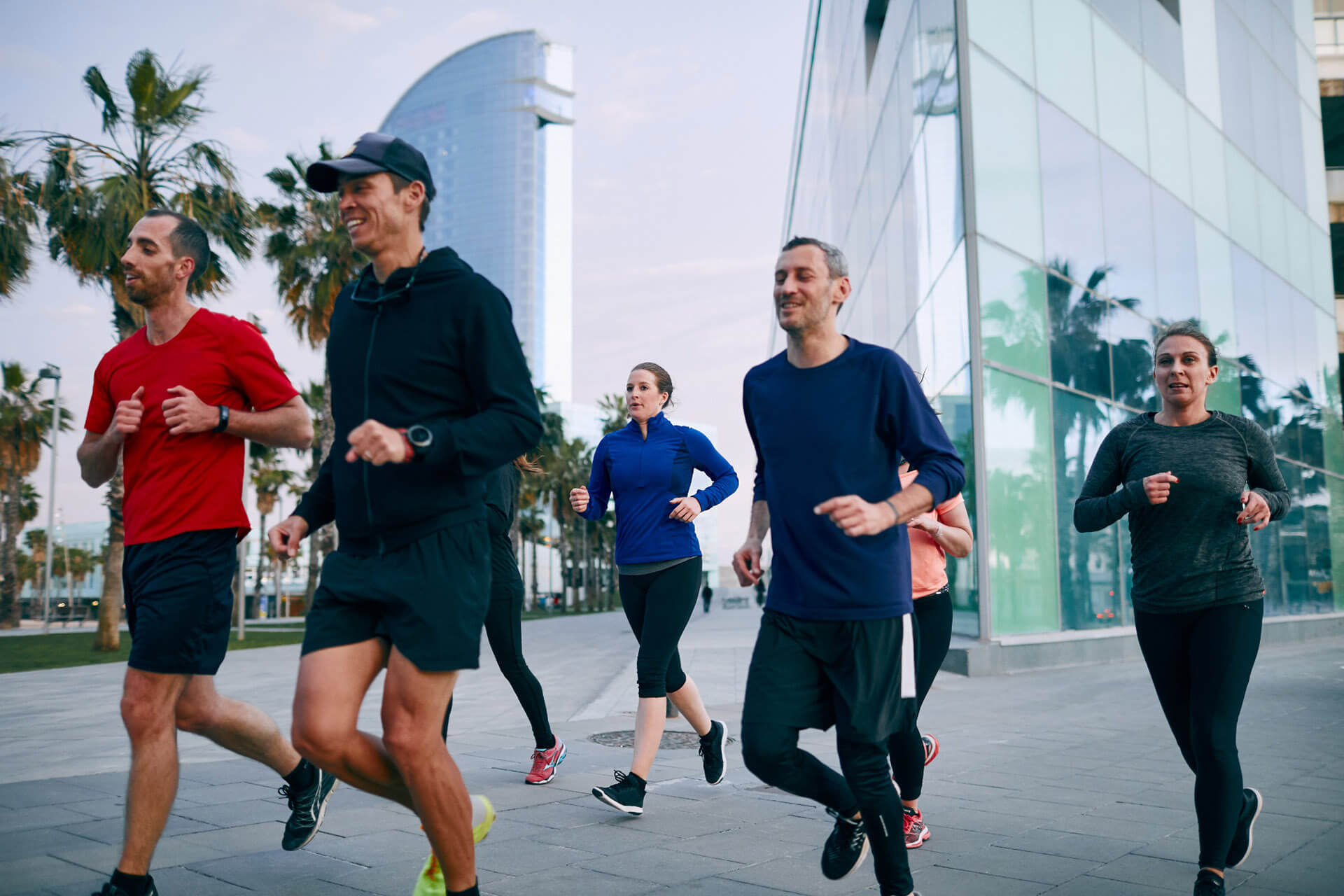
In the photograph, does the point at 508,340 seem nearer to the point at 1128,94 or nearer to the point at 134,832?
the point at 134,832

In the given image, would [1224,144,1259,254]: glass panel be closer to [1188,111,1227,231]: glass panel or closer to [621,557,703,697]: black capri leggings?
[1188,111,1227,231]: glass panel

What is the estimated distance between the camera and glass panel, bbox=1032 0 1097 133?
1469cm

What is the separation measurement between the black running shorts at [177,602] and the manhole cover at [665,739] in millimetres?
3782

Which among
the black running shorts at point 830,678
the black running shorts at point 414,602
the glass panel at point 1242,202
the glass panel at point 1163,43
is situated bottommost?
the black running shorts at point 830,678

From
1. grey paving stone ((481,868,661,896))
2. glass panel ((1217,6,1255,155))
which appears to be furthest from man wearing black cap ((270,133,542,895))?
glass panel ((1217,6,1255,155))

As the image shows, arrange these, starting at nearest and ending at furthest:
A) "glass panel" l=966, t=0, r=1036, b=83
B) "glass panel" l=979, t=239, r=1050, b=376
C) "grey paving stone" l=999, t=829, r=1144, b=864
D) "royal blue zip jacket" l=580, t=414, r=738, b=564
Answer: "grey paving stone" l=999, t=829, r=1144, b=864
"royal blue zip jacket" l=580, t=414, r=738, b=564
"glass panel" l=979, t=239, r=1050, b=376
"glass panel" l=966, t=0, r=1036, b=83

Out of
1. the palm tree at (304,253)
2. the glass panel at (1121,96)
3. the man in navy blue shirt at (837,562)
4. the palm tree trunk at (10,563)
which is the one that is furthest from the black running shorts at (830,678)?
the palm tree trunk at (10,563)

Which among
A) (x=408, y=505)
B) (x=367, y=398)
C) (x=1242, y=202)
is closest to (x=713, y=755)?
(x=408, y=505)

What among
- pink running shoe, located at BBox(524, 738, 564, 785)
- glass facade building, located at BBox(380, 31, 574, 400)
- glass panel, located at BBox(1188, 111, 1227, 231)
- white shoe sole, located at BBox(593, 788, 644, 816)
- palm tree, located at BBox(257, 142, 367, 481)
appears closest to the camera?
white shoe sole, located at BBox(593, 788, 644, 816)

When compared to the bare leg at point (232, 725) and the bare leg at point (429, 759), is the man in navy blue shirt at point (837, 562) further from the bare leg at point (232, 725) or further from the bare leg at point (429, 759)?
the bare leg at point (232, 725)

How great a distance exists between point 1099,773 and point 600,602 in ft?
252

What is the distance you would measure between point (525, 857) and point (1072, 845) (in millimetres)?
2196

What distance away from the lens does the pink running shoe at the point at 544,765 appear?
546cm

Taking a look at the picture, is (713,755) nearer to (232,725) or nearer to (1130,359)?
(232,725)
